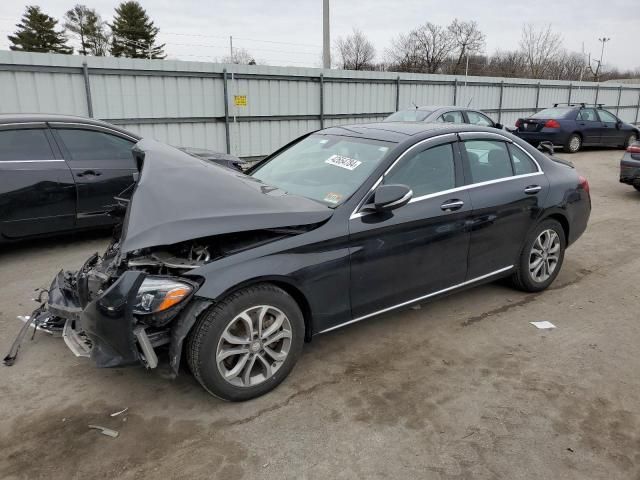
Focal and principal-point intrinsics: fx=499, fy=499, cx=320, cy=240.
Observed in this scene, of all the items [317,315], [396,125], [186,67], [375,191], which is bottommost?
[317,315]

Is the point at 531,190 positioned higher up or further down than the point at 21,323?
higher up

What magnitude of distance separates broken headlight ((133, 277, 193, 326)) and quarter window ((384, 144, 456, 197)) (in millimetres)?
1638

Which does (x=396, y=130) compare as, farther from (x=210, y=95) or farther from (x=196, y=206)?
(x=210, y=95)

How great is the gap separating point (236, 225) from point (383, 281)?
1.19m

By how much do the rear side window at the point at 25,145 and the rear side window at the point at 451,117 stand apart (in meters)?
8.17

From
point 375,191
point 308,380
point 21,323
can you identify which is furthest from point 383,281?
point 21,323

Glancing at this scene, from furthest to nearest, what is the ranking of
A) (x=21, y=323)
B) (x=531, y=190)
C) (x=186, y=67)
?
1. (x=186, y=67)
2. (x=531, y=190)
3. (x=21, y=323)

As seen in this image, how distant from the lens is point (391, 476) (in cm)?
247

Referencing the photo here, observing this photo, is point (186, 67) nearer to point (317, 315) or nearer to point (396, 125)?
point (396, 125)

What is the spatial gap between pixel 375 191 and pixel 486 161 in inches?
56.8

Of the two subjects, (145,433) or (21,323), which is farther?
(21,323)

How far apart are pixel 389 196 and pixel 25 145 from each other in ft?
14.4

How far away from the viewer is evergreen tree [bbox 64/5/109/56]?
5572 centimetres

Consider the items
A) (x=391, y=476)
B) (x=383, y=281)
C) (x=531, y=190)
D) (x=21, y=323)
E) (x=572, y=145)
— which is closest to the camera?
(x=391, y=476)
